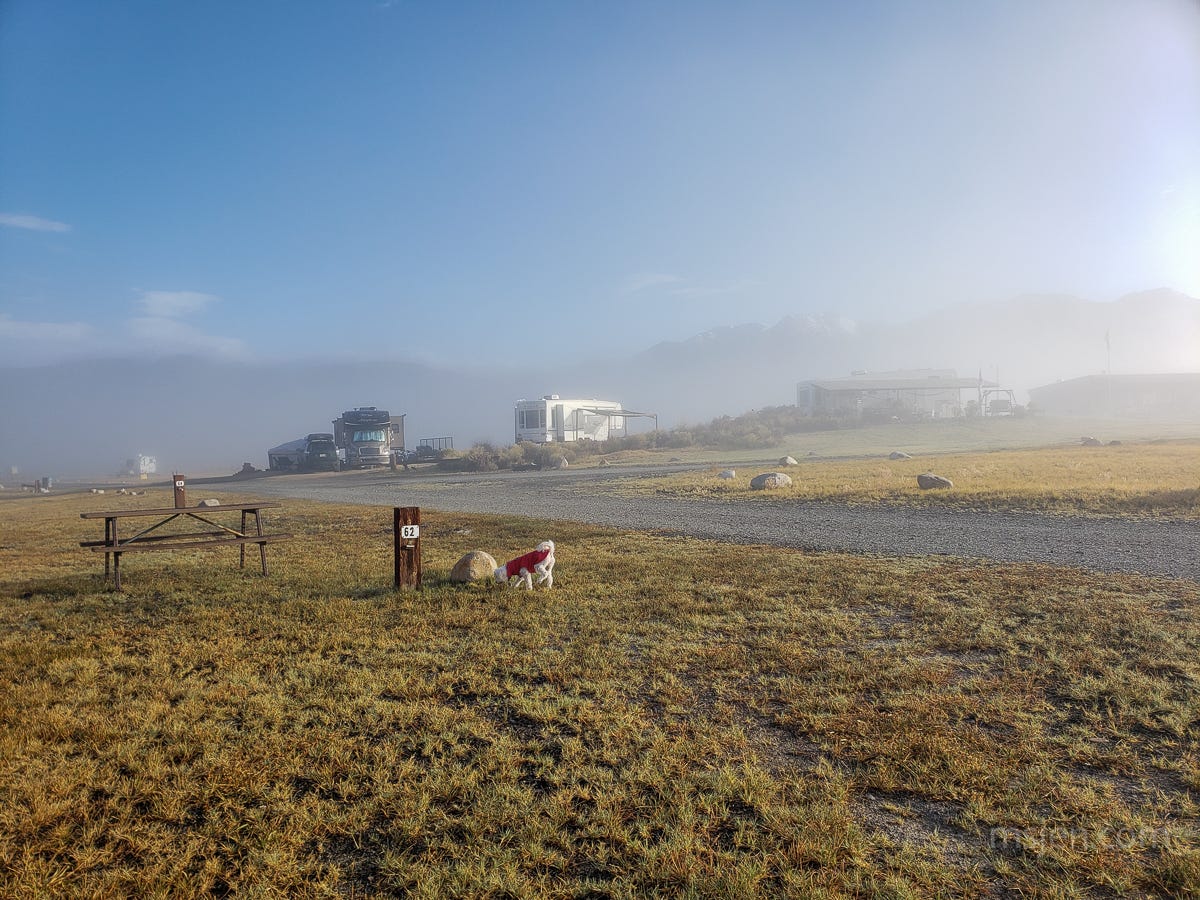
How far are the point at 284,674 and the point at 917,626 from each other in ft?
18.2

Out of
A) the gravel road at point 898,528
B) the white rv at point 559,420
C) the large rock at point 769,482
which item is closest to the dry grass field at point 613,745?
the gravel road at point 898,528

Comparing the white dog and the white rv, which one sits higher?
the white rv

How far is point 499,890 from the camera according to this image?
2.53 meters

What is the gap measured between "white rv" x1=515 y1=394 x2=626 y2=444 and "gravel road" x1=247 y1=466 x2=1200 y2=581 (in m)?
30.8

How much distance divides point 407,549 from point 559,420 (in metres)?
44.7

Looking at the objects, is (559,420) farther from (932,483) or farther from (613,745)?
(613,745)

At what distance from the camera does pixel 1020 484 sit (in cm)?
1741

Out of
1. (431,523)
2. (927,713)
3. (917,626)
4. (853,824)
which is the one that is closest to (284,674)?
(853,824)

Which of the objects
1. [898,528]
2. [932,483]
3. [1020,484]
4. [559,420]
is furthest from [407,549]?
[559,420]

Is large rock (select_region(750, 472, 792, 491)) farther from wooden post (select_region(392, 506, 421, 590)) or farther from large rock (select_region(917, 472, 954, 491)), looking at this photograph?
wooden post (select_region(392, 506, 421, 590))

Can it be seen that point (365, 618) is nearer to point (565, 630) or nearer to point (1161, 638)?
point (565, 630)

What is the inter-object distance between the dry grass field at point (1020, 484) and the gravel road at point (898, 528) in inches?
54.2

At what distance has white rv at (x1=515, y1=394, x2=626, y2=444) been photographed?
168ft

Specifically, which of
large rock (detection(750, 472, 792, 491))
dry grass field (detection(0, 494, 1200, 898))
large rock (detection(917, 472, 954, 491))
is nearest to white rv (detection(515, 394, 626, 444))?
large rock (detection(750, 472, 792, 491))
